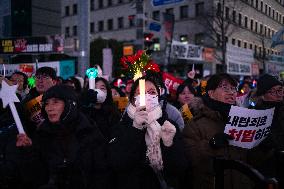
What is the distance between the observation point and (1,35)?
1245cm

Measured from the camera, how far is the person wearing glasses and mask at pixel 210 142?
10.8 feet

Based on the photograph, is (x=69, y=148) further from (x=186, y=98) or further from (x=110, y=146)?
(x=186, y=98)

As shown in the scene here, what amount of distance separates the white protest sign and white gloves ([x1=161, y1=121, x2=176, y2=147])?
561 millimetres

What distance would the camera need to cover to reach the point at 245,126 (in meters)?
3.30

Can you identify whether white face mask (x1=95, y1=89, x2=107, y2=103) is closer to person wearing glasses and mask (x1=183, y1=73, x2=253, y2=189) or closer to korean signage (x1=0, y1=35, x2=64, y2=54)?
person wearing glasses and mask (x1=183, y1=73, x2=253, y2=189)

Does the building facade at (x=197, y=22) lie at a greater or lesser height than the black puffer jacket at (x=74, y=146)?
greater

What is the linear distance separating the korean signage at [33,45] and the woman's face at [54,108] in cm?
1021

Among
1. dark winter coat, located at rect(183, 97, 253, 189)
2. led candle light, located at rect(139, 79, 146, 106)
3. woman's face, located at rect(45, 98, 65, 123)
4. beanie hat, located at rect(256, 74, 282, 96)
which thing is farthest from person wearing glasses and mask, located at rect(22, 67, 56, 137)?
beanie hat, located at rect(256, 74, 282, 96)

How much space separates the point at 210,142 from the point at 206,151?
87 millimetres

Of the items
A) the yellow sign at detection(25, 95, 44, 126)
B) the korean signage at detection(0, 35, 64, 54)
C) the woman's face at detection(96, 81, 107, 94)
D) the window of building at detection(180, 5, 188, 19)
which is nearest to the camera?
the yellow sign at detection(25, 95, 44, 126)

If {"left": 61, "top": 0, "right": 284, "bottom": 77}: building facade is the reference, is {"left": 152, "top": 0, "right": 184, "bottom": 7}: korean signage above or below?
below

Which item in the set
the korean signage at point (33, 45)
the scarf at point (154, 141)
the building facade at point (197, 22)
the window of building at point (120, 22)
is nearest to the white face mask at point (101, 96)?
the scarf at point (154, 141)

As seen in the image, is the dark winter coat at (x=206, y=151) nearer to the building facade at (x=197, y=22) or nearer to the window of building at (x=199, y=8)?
the building facade at (x=197, y=22)

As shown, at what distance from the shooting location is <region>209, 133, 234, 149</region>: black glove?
10.5ft
